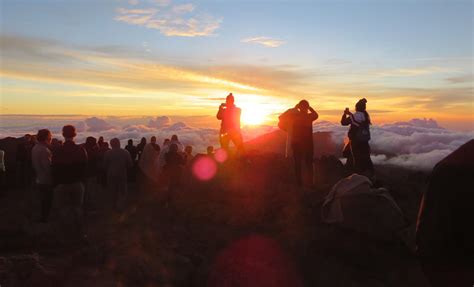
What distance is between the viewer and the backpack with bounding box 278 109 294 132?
476 inches

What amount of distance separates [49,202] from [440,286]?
1055cm

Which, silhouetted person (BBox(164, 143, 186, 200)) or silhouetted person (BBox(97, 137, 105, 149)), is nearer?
silhouetted person (BBox(164, 143, 186, 200))

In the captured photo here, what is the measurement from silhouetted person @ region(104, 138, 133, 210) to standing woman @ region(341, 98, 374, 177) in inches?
259

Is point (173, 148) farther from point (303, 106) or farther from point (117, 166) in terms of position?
point (303, 106)

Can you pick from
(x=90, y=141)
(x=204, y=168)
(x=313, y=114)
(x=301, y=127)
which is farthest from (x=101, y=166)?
(x=313, y=114)

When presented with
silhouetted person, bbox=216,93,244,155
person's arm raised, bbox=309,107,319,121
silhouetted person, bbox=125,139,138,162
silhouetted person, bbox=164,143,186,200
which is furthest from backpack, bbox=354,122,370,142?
silhouetted person, bbox=125,139,138,162

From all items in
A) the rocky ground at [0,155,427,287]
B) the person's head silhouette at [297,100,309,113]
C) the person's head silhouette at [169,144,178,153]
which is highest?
the person's head silhouette at [297,100,309,113]

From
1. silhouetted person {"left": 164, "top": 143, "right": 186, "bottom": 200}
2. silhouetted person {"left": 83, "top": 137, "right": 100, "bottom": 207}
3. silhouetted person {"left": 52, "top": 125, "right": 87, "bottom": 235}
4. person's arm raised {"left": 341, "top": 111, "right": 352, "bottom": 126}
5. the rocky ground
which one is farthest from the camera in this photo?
silhouetted person {"left": 83, "top": 137, "right": 100, "bottom": 207}

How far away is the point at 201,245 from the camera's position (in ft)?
31.1

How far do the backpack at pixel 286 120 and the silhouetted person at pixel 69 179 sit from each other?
19.1ft

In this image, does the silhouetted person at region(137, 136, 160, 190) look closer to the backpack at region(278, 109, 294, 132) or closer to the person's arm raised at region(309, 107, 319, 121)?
the backpack at region(278, 109, 294, 132)

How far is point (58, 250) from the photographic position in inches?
318

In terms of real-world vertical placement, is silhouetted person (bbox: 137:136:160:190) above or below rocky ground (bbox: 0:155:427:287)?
above

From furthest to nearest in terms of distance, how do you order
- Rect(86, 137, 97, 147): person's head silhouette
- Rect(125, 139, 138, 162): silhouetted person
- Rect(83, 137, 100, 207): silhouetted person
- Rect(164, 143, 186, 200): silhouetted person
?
1. Rect(125, 139, 138, 162): silhouetted person
2. Rect(83, 137, 100, 207): silhouetted person
3. Rect(86, 137, 97, 147): person's head silhouette
4. Rect(164, 143, 186, 200): silhouetted person
